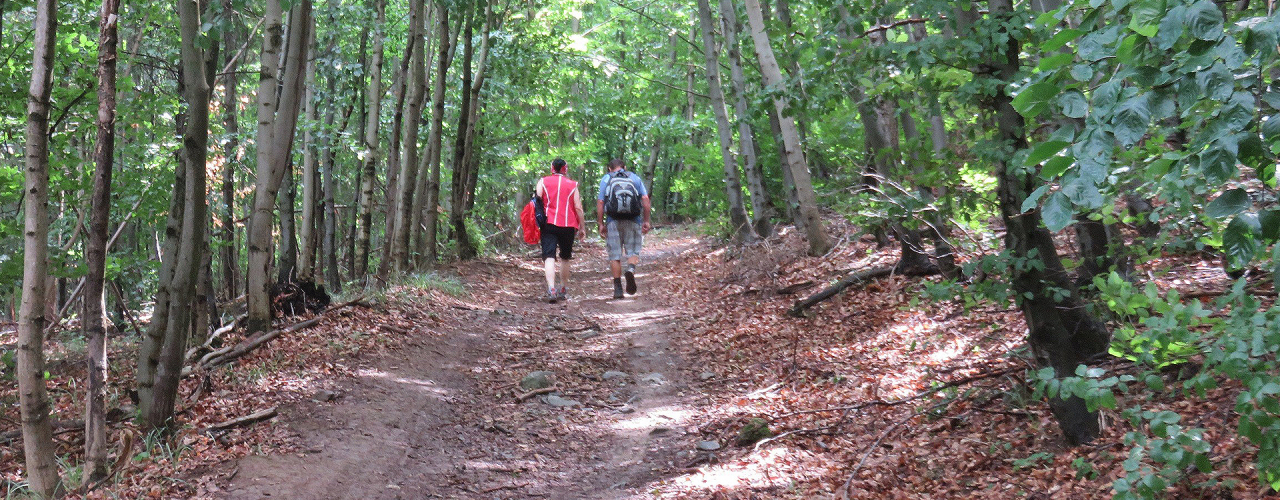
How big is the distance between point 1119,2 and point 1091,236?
3.72 meters

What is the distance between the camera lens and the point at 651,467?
5.21 m

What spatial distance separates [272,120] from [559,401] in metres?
3.45

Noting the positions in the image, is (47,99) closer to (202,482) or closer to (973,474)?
(202,482)

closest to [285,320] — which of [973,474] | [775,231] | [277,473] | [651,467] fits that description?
[277,473]

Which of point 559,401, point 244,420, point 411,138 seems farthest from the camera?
point 411,138

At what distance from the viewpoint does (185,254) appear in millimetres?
5371

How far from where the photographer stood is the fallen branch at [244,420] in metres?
5.45

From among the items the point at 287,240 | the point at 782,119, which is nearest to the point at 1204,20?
the point at 782,119

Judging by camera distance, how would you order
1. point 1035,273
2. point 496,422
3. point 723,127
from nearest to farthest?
point 1035,273 → point 496,422 → point 723,127

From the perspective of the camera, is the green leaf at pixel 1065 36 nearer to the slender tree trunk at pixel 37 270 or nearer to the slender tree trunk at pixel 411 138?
the slender tree trunk at pixel 37 270

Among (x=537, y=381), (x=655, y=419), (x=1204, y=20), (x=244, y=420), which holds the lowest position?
(x=655, y=419)

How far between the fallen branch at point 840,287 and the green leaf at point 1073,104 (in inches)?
268

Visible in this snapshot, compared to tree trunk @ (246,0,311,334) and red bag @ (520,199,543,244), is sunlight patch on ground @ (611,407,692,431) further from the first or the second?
red bag @ (520,199,543,244)

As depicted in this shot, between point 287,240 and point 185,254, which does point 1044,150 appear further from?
point 287,240
